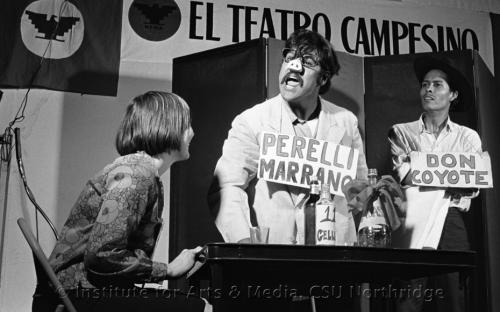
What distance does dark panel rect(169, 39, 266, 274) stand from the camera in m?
3.21

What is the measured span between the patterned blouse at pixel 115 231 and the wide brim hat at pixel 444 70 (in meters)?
1.96

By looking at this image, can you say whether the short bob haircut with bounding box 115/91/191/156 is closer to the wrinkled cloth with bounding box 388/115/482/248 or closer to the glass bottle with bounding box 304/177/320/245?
the glass bottle with bounding box 304/177/320/245

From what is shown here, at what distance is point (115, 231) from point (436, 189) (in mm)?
1947

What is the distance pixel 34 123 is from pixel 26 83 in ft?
0.87

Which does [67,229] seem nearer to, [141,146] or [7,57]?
[141,146]

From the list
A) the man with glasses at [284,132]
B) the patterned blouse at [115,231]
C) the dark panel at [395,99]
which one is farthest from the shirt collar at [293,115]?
the patterned blouse at [115,231]

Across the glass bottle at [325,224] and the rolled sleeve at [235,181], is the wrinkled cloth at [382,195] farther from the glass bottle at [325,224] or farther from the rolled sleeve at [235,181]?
the rolled sleeve at [235,181]

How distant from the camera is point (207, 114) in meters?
3.35

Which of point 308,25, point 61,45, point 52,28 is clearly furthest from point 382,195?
point 52,28

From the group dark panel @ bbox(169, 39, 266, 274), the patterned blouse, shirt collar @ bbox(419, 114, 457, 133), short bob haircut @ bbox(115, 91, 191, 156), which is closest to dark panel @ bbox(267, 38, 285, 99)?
dark panel @ bbox(169, 39, 266, 274)

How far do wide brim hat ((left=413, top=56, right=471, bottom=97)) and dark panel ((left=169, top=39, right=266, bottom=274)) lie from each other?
0.85 m

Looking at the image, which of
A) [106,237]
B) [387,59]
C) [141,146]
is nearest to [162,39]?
[387,59]

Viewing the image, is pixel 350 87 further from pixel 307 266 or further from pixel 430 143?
pixel 307 266

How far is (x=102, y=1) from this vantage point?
168 inches
